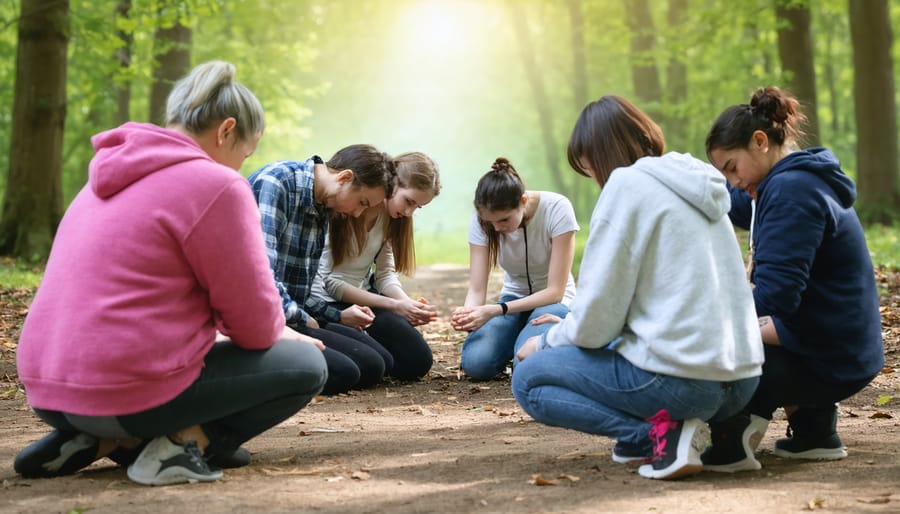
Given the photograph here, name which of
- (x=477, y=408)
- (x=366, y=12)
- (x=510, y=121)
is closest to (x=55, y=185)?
(x=477, y=408)

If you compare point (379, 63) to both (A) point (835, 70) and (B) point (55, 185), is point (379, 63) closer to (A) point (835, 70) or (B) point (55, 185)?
(A) point (835, 70)

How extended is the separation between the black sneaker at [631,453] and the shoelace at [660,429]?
4.7 inches

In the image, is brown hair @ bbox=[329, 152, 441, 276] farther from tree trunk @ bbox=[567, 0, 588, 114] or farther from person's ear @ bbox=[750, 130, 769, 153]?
tree trunk @ bbox=[567, 0, 588, 114]

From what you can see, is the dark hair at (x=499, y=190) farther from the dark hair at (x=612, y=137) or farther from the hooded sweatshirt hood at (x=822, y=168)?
the hooded sweatshirt hood at (x=822, y=168)

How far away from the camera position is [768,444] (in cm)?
429

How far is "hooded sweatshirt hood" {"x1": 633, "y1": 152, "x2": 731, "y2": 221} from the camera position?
3.39 metres

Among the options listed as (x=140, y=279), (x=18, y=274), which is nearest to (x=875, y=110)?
(x=18, y=274)

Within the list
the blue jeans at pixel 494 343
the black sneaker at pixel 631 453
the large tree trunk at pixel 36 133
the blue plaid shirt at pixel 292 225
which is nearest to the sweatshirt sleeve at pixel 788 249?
the black sneaker at pixel 631 453

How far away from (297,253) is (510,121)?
37026mm

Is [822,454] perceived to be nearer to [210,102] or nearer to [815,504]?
[815,504]

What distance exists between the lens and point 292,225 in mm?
5723

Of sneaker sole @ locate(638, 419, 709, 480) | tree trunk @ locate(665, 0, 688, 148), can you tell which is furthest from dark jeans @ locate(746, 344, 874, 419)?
tree trunk @ locate(665, 0, 688, 148)

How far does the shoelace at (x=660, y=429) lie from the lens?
11.5 ft

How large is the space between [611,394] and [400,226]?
316cm
